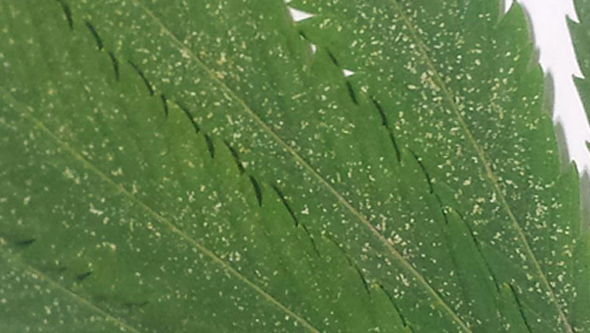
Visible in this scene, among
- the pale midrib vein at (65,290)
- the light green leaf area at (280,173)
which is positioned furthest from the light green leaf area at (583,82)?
the pale midrib vein at (65,290)

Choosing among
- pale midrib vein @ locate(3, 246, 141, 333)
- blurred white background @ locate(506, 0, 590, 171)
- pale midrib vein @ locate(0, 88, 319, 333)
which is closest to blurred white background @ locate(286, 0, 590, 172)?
blurred white background @ locate(506, 0, 590, 171)

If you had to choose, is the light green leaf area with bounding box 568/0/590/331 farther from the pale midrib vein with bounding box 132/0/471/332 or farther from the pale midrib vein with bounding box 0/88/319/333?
the pale midrib vein with bounding box 0/88/319/333

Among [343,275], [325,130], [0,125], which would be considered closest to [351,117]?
[325,130]

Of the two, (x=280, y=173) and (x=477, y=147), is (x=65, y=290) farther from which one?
(x=477, y=147)

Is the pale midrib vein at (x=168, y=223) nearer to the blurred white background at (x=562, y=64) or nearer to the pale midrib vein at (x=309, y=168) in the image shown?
the pale midrib vein at (x=309, y=168)

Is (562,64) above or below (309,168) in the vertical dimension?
above

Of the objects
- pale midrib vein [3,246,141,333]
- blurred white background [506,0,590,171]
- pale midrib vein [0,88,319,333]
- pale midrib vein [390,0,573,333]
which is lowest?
pale midrib vein [3,246,141,333]

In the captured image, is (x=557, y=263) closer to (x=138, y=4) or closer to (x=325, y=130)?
(x=325, y=130)

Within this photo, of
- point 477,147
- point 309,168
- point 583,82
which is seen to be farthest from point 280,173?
point 583,82

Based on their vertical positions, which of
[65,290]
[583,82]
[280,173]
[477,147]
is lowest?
[65,290]

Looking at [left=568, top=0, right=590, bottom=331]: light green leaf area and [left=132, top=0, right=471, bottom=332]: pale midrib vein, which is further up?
[left=568, top=0, right=590, bottom=331]: light green leaf area
